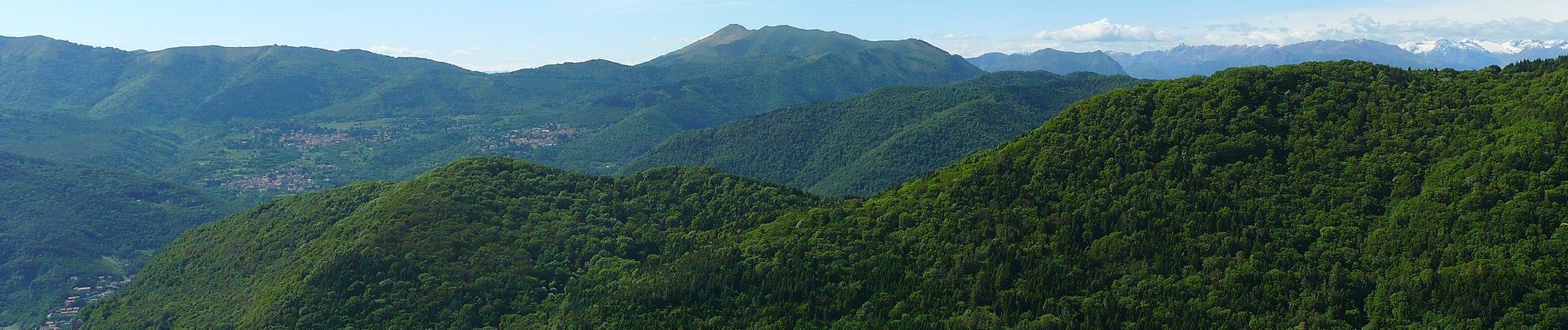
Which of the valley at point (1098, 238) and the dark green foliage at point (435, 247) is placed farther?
the dark green foliage at point (435, 247)

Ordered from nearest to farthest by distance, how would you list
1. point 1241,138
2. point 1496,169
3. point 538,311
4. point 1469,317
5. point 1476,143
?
point 1469,317 → point 1496,169 → point 1476,143 → point 1241,138 → point 538,311

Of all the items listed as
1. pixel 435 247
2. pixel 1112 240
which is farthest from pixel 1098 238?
pixel 435 247

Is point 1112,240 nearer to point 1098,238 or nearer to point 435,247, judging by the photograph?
point 1098,238

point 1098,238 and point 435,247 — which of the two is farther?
point 435,247

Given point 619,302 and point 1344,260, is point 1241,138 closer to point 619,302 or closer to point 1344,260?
point 1344,260

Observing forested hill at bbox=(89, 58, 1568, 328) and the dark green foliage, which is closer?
forested hill at bbox=(89, 58, 1568, 328)

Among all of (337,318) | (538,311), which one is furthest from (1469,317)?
(337,318)

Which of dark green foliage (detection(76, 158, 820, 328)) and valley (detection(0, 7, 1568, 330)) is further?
dark green foliage (detection(76, 158, 820, 328))

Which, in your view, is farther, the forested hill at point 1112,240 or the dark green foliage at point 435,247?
the dark green foliage at point 435,247
